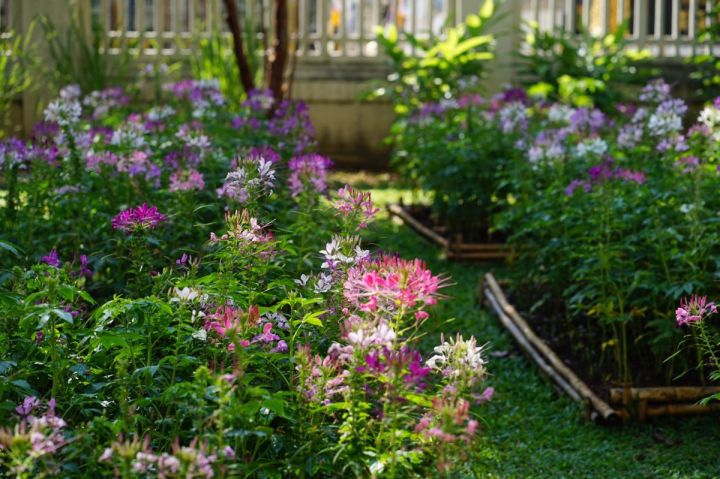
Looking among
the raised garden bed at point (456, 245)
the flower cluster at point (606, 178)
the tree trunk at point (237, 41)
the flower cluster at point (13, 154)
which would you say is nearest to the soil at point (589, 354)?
the flower cluster at point (606, 178)

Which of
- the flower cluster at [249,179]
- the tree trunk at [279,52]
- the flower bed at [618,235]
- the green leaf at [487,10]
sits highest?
the green leaf at [487,10]

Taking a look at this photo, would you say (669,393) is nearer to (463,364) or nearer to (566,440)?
(566,440)

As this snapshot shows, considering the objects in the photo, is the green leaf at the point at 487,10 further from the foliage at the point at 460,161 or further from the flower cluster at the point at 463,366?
the flower cluster at the point at 463,366

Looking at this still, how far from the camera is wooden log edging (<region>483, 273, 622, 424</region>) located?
13.9 ft

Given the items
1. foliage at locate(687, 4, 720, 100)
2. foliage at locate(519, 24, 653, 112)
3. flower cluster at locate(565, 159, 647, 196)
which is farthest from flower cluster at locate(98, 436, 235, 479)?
foliage at locate(687, 4, 720, 100)

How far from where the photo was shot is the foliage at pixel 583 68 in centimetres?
1049

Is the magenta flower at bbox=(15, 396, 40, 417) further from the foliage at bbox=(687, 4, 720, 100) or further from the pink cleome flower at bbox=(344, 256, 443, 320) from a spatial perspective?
the foliage at bbox=(687, 4, 720, 100)

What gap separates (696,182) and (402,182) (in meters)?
5.20

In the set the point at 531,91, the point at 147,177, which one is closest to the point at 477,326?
the point at 147,177

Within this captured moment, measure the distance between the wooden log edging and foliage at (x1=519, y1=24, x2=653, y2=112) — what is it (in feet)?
16.1

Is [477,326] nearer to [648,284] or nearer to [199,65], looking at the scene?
[648,284]

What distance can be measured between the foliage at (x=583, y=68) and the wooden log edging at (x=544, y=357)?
16.1ft

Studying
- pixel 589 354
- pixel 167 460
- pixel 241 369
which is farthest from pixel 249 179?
pixel 589 354

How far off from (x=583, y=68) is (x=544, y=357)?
21.3ft
